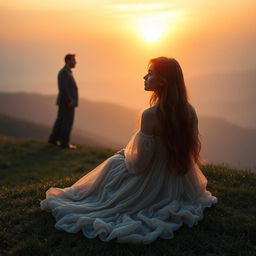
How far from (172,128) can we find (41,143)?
42.6ft

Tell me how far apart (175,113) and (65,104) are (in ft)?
35.5

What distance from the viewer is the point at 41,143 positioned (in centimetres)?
→ 1786

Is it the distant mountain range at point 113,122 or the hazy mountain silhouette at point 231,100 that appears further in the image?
the hazy mountain silhouette at point 231,100

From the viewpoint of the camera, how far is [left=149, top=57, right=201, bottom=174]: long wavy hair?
223 inches

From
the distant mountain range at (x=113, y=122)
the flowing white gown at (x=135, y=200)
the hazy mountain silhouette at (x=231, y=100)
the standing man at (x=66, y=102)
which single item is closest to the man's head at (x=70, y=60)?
the standing man at (x=66, y=102)

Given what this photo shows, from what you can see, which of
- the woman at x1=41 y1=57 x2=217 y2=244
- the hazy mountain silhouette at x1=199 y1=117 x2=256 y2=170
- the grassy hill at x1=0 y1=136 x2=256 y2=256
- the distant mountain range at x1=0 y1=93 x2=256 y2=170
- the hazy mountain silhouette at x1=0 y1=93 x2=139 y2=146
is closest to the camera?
the grassy hill at x1=0 y1=136 x2=256 y2=256

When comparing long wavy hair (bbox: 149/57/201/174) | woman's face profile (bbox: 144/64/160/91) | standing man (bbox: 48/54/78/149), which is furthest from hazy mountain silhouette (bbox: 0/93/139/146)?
woman's face profile (bbox: 144/64/160/91)

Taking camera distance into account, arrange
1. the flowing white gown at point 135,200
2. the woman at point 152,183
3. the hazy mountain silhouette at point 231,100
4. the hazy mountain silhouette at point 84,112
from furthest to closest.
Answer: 1. the hazy mountain silhouette at point 231,100
2. the hazy mountain silhouette at point 84,112
3. the woman at point 152,183
4. the flowing white gown at point 135,200

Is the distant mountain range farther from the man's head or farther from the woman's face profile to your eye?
the woman's face profile

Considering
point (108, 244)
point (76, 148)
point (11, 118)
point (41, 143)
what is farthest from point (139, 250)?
point (11, 118)

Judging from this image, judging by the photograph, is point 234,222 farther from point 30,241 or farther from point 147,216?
point 30,241

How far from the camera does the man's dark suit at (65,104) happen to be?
50.9ft

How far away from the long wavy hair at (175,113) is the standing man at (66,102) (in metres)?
→ 9.96

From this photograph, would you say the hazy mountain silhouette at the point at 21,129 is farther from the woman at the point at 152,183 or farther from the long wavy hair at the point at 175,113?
the long wavy hair at the point at 175,113
